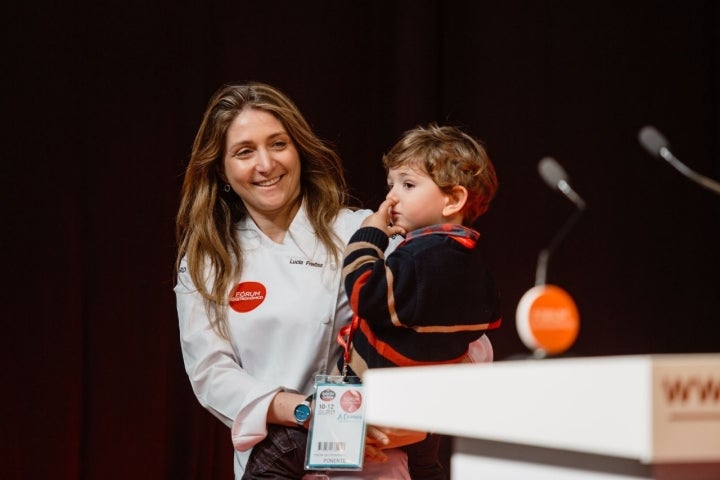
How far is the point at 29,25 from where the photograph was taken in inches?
109

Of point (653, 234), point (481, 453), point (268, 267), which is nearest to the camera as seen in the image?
point (481, 453)

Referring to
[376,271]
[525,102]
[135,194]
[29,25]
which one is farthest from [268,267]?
[525,102]

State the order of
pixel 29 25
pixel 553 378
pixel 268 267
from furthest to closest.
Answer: pixel 29 25 → pixel 268 267 → pixel 553 378

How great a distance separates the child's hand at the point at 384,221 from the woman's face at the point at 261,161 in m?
0.31

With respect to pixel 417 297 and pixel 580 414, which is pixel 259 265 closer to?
pixel 417 297

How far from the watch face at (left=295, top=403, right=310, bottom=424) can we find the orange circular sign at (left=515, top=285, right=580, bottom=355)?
882 mm

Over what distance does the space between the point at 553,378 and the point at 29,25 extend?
7.95 feet

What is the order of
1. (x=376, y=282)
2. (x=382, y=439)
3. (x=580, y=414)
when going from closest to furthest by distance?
(x=580, y=414) → (x=376, y=282) → (x=382, y=439)

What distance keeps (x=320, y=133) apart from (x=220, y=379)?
1498 millimetres

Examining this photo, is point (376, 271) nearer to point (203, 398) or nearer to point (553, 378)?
point (203, 398)

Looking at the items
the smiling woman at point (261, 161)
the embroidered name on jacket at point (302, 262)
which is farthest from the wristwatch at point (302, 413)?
the smiling woman at point (261, 161)

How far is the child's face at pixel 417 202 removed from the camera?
188cm

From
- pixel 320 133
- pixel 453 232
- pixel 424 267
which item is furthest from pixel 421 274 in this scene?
pixel 320 133

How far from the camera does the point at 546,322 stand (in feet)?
3.38
